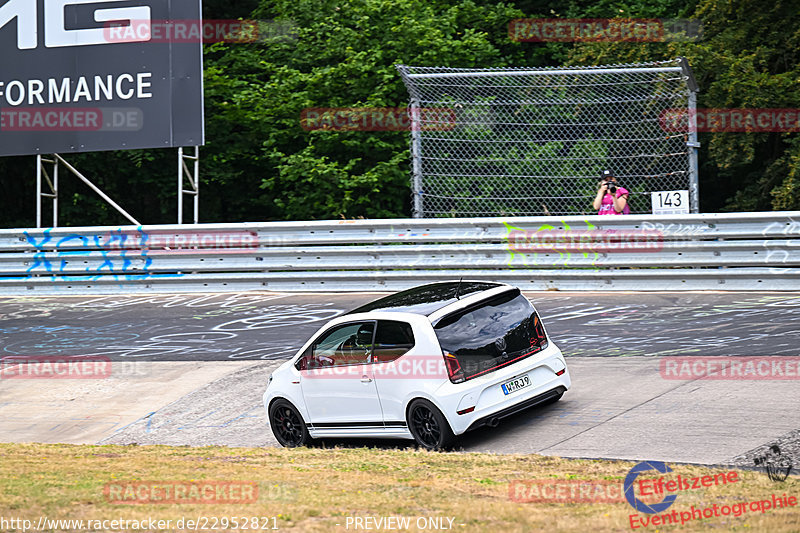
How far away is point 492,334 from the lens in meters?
9.17

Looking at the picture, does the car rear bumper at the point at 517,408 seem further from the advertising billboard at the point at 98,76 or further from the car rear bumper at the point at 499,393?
the advertising billboard at the point at 98,76

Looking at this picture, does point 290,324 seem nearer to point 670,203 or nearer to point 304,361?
point 304,361

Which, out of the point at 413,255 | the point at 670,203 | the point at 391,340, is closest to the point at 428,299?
the point at 391,340

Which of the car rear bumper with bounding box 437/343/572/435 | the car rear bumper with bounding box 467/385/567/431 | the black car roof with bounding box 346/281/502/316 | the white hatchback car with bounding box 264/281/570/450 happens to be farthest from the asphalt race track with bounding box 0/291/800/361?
the white hatchback car with bounding box 264/281/570/450

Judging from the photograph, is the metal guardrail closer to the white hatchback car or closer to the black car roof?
the black car roof

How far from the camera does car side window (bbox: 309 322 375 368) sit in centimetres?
953

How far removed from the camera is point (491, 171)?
1658 centimetres

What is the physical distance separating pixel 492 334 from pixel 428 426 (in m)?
1.01

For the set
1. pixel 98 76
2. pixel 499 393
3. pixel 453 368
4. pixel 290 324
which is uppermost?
pixel 98 76

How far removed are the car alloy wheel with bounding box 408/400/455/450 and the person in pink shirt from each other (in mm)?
7654

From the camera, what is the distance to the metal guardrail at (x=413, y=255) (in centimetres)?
1459

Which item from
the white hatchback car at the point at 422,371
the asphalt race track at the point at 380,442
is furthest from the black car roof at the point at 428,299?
the asphalt race track at the point at 380,442

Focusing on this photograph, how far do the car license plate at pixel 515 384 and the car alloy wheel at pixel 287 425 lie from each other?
82.5 inches

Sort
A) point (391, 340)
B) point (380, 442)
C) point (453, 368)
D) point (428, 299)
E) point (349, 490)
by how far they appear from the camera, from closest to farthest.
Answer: point (349, 490) < point (453, 368) < point (391, 340) < point (428, 299) < point (380, 442)
